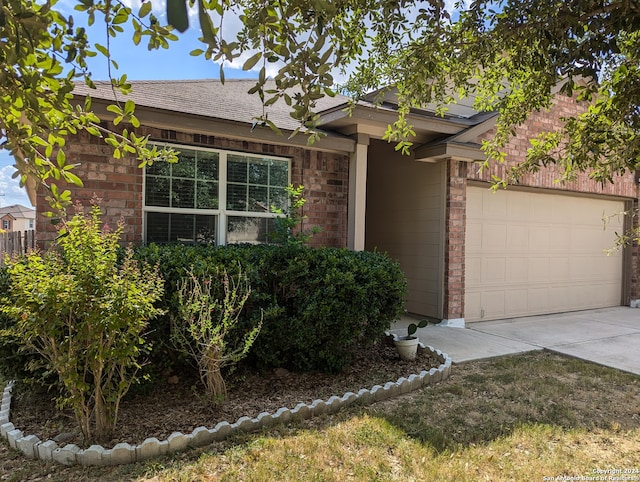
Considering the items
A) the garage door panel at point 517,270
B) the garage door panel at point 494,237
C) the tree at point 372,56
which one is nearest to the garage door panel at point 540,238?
the garage door panel at point 517,270

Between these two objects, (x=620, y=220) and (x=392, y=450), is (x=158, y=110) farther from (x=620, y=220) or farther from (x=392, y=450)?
(x=620, y=220)

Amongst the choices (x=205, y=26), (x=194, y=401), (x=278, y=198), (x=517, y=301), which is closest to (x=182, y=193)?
(x=278, y=198)

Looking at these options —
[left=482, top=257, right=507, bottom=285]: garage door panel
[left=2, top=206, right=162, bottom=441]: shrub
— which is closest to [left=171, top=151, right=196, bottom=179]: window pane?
[left=2, top=206, right=162, bottom=441]: shrub

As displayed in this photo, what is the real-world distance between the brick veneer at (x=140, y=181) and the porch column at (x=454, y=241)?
1.82 m

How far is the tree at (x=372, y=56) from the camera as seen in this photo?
174 centimetres

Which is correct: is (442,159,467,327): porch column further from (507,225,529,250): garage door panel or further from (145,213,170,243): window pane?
(145,213,170,243): window pane

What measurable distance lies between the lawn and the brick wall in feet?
14.3

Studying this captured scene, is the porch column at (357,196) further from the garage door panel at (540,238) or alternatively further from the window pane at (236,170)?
the garage door panel at (540,238)

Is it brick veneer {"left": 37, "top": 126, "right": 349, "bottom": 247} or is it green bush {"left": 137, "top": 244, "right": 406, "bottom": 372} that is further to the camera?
brick veneer {"left": 37, "top": 126, "right": 349, "bottom": 247}

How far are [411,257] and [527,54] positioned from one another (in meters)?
4.85

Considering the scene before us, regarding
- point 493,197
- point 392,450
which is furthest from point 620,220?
point 392,450

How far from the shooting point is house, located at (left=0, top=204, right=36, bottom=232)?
34.7 metres

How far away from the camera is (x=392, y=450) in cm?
322

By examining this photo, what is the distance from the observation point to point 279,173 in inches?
253
